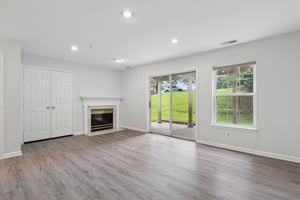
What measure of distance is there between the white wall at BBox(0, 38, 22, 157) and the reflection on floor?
3971mm

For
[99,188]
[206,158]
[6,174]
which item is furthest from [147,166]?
[6,174]

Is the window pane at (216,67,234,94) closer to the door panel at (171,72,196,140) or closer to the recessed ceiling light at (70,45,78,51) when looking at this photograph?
the door panel at (171,72,196,140)

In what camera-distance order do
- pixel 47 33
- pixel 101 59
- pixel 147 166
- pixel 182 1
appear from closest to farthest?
pixel 182 1 → pixel 147 166 → pixel 47 33 → pixel 101 59

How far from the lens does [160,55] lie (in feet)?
15.8

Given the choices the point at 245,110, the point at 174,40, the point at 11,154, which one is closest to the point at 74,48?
the point at 174,40

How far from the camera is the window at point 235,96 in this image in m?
3.79

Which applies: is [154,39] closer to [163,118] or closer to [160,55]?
[160,55]

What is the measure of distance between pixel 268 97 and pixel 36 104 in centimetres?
597

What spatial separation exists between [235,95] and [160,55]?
7.62 ft

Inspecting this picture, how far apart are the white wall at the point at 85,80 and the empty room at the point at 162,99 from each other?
4 centimetres

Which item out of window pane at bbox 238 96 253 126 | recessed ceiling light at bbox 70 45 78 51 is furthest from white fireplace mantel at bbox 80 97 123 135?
window pane at bbox 238 96 253 126

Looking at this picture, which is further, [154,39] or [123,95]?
[123,95]

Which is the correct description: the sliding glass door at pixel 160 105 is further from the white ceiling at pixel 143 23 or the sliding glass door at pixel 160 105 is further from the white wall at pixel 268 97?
the white ceiling at pixel 143 23

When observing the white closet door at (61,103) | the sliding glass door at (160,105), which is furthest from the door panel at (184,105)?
the white closet door at (61,103)
